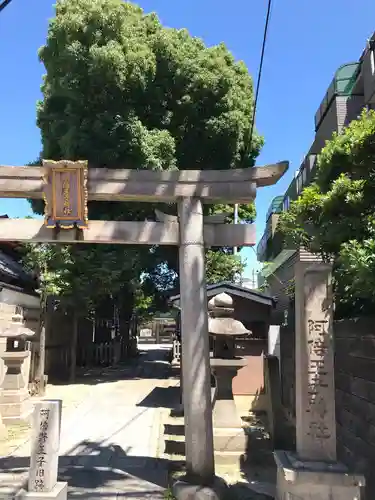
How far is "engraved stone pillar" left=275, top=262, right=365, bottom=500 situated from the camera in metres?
→ 4.37

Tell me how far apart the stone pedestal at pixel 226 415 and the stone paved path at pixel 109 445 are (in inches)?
47.0

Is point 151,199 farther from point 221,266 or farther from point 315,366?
point 221,266

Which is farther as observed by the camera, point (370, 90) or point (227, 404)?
point (370, 90)

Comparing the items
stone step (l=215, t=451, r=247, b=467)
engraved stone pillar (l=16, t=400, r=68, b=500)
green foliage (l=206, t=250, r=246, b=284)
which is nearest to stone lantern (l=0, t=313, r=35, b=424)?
stone step (l=215, t=451, r=247, b=467)

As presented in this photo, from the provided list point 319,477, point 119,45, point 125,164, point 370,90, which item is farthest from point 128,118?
point 319,477

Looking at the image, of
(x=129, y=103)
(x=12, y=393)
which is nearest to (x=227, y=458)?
(x=12, y=393)

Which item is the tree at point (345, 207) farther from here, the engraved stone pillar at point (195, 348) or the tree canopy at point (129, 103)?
the tree canopy at point (129, 103)

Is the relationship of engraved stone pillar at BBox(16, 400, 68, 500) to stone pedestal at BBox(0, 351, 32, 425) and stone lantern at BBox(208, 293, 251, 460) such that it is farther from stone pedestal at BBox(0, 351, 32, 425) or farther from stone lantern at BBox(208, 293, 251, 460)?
stone pedestal at BBox(0, 351, 32, 425)

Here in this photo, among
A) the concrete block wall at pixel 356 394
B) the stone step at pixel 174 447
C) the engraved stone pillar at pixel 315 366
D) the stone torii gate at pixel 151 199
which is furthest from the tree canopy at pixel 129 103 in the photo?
the engraved stone pillar at pixel 315 366

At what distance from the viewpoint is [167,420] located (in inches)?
443

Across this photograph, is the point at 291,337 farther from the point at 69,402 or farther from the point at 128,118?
the point at 128,118

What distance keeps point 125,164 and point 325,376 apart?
13316 mm

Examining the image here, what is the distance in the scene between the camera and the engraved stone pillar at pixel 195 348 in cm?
618

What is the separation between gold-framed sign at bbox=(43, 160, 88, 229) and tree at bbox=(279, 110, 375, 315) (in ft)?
11.1
